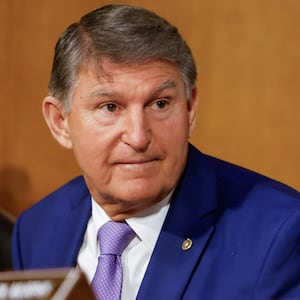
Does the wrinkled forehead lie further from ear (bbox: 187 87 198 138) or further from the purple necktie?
the purple necktie

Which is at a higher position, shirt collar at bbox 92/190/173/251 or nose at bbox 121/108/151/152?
nose at bbox 121/108/151/152

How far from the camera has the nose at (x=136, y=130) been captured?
4.63ft

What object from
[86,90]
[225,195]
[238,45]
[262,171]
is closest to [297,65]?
[238,45]

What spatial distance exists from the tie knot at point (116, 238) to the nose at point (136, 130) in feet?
0.69

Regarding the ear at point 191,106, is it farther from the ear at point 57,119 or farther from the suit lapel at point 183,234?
the ear at point 57,119

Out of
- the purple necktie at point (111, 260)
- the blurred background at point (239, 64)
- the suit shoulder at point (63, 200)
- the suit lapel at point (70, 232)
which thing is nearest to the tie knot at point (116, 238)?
the purple necktie at point (111, 260)

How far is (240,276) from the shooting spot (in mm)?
1413

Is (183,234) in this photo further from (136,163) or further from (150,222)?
(136,163)

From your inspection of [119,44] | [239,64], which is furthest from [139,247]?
[239,64]

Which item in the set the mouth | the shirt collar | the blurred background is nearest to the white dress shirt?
the shirt collar

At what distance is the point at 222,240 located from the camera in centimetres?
150

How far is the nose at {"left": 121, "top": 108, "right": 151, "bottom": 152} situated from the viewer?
1410 mm

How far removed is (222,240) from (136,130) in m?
0.28

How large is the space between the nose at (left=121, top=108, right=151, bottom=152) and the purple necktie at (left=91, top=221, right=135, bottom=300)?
22 cm
